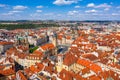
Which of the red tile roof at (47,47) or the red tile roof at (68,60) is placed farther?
the red tile roof at (47,47)

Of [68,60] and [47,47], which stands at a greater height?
[68,60]

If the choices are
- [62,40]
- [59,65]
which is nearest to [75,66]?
[59,65]

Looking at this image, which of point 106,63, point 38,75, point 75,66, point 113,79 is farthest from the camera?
point 75,66

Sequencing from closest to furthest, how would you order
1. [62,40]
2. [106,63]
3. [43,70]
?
[43,70], [106,63], [62,40]

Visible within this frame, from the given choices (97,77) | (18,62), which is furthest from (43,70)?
(18,62)

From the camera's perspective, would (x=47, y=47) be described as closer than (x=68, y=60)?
No

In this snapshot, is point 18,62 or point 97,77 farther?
point 18,62

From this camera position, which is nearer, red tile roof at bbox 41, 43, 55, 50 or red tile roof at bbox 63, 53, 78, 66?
red tile roof at bbox 63, 53, 78, 66

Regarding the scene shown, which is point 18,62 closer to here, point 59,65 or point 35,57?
point 35,57

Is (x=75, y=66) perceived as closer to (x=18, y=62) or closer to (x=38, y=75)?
(x=38, y=75)
